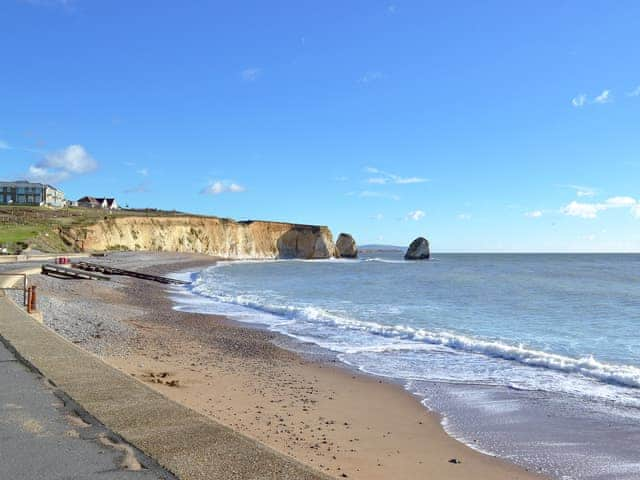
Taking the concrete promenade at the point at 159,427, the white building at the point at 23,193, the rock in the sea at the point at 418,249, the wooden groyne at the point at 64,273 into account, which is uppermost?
the white building at the point at 23,193

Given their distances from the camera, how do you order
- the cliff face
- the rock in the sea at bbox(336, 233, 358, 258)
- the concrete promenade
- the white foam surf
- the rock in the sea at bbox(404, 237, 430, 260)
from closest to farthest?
the concrete promenade → the white foam surf → the cliff face → the rock in the sea at bbox(404, 237, 430, 260) → the rock in the sea at bbox(336, 233, 358, 258)

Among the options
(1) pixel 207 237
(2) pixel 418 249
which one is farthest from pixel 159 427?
(2) pixel 418 249

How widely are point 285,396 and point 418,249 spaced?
137 meters

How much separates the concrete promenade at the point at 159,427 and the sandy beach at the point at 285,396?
4.46ft

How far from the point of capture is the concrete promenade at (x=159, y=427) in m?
4.71

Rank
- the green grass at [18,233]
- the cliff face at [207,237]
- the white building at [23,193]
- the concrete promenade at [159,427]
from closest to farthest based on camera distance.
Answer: the concrete promenade at [159,427], the green grass at [18,233], the cliff face at [207,237], the white building at [23,193]

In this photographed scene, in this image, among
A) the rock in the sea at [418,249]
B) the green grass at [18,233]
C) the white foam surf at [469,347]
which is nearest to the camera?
the white foam surf at [469,347]

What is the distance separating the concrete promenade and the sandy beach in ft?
4.46

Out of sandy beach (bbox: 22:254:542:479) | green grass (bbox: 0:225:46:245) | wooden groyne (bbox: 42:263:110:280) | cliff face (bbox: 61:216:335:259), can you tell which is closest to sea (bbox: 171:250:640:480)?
sandy beach (bbox: 22:254:542:479)

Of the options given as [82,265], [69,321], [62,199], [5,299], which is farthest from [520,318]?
[62,199]

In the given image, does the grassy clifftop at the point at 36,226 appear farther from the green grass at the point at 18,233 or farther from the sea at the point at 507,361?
the sea at the point at 507,361

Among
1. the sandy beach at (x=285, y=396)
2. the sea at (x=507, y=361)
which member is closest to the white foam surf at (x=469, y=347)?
the sea at (x=507, y=361)

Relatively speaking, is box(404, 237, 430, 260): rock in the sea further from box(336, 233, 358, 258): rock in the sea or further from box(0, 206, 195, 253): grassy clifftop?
box(0, 206, 195, 253): grassy clifftop

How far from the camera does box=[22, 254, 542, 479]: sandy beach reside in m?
6.90
